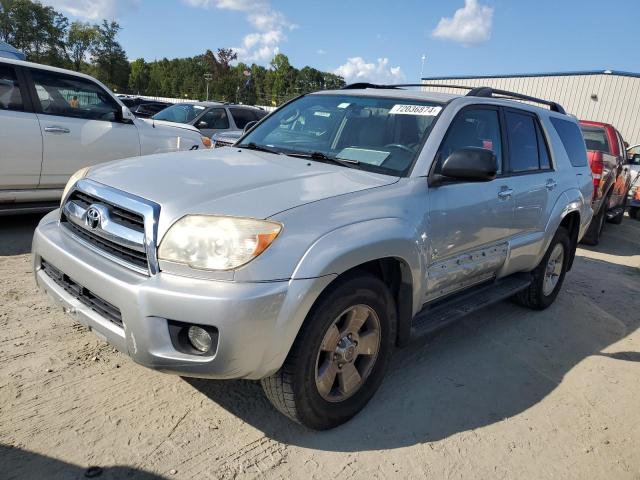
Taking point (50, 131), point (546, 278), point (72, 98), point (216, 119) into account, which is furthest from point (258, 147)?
point (216, 119)

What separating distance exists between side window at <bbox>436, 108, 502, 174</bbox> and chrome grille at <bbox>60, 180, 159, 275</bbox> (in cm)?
178

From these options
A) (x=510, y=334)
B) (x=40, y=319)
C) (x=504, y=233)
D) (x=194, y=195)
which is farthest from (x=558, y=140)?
(x=40, y=319)

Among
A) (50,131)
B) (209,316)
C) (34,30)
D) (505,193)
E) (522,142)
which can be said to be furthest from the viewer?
(34,30)

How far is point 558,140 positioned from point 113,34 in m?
61.0

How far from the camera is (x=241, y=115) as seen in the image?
1167cm

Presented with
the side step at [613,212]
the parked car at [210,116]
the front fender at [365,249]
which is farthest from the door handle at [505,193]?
the parked car at [210,116]

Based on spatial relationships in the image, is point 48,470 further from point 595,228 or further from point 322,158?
point 595,228

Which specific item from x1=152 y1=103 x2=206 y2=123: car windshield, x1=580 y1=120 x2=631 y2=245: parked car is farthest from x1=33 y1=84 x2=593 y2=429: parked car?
x1=152 y1=103 x2=206 y2=123: car windshield

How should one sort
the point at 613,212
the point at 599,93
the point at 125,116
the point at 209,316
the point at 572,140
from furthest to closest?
the point at 599,93
the point at 613,212
the point at 125,116
the point at 572,140
the point at 209,316

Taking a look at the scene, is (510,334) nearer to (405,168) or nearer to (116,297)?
(405,168)

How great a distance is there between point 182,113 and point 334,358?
9.95 metres

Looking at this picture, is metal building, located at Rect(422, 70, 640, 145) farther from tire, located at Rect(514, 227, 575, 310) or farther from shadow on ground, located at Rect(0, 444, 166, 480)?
shadow on ground, located at Rect(0, 444, 166, 480)

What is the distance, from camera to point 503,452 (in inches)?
108

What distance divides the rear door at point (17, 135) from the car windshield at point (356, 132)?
9.63 ft
